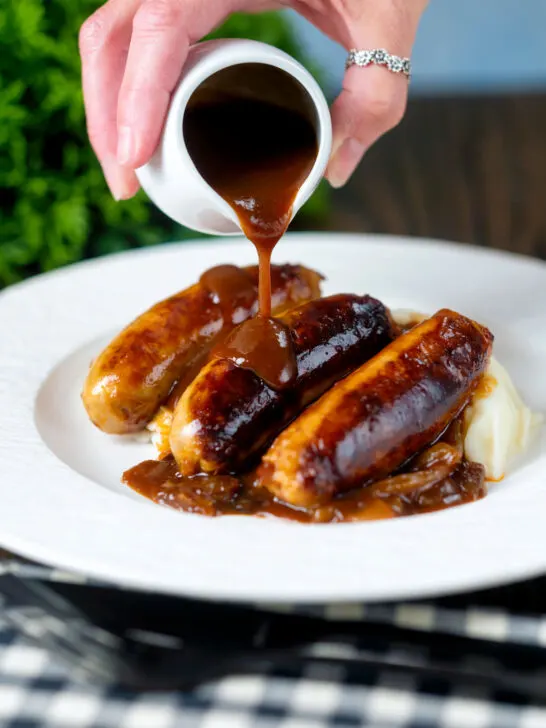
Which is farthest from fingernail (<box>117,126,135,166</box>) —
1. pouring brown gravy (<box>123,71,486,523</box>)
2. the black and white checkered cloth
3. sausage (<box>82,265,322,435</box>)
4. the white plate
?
the black and white checkered cloth

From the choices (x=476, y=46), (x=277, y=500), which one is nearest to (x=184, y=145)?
(x=277, y=500)

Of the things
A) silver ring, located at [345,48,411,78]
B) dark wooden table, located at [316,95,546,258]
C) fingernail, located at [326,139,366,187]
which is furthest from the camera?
dark wooden table, located at [316,95,546,258]

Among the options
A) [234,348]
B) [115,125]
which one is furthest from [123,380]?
[115,125]

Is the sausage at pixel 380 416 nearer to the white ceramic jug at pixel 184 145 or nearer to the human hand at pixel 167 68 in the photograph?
the white ceramic jug at pixel 184 145

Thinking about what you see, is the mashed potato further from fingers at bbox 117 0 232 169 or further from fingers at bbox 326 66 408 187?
fingers at bbox 117 0 232 169

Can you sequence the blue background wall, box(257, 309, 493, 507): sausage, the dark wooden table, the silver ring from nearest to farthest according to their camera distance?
1. box(257, 309, 493, 507): sausage
2. the silver ring
3. the dark wooden table
4. the blue background wall

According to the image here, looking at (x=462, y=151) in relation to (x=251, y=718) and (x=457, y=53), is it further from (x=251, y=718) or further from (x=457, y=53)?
(x=251, y=718)
